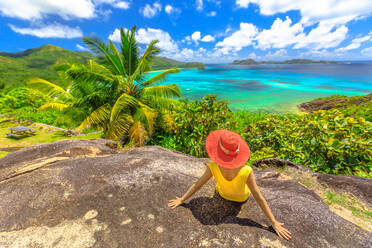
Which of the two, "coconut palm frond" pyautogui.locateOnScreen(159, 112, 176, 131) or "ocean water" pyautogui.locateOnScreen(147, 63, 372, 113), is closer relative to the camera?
"coconut palm frond" pyautogui.locateOnScreen(159, 112, 176, 131)

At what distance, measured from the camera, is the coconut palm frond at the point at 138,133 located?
6.73m

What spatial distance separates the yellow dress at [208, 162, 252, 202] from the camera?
74.1 inches

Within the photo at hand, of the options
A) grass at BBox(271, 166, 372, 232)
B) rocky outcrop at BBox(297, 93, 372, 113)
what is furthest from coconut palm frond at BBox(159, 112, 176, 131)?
rocky outcrop at BBox(297, 93, 372, 113)

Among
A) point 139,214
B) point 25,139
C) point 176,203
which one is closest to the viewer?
point 139,214

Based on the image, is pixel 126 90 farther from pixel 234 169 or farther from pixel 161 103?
pixel 234 169

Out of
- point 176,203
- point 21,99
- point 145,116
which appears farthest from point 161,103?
point 21,99

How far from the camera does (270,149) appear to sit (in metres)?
5.54

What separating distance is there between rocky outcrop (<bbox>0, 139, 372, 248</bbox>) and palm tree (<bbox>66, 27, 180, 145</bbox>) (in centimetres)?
368

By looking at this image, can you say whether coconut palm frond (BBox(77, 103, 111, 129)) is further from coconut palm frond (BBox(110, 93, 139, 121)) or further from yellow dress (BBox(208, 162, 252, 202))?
yellow dress (BBox(208, 162, 252, 202))

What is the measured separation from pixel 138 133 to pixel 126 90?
2160 millimetres

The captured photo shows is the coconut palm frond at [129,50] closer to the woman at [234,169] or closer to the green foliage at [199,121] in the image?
the green foliage at [199,121]

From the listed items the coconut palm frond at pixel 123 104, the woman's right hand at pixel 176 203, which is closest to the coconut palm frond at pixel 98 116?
the coconut palm frond at pixel 123 104

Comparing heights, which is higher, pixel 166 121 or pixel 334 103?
pixel 166 121

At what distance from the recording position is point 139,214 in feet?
7.07
